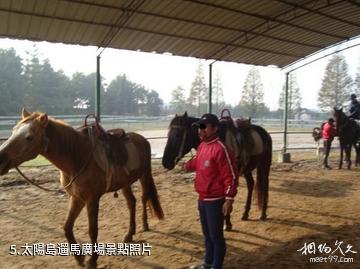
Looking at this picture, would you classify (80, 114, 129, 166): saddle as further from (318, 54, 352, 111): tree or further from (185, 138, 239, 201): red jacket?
(318, 54, 352, 111): tree

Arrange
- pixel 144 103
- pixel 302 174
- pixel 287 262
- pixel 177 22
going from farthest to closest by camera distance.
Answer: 1. pixel 144 103
2. pixel 302 174
3. pixel 177 22
4. pixel 287 262

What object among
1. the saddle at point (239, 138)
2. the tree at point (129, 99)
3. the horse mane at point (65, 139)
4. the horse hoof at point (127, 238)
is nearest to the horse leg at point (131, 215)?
the horse hoof at point (127, 238)

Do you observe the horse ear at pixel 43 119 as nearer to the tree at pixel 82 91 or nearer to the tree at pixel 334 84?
the tree at pixel 82 91

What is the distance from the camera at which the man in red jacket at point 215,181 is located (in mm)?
3553

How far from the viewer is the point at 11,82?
32844 millimetres

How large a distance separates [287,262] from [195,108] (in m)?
34.8

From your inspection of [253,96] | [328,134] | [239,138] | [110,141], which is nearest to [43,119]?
[110,141]

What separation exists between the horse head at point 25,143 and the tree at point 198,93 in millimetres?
31198

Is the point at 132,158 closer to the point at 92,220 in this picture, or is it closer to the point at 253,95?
the point at 92,220

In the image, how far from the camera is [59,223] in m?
6.04

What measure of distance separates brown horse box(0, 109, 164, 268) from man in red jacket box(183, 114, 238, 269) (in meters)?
1.30

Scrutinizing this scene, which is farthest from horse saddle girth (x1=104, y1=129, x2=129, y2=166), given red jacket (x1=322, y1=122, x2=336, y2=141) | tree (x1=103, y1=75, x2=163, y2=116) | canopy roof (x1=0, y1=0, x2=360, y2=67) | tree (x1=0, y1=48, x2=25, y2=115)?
tree (x1=103, y1=75, x2=163, y2=116)

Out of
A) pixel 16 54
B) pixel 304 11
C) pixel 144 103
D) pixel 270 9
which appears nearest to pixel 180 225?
pixel 270 9

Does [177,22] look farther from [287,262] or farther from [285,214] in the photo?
[287,262]
